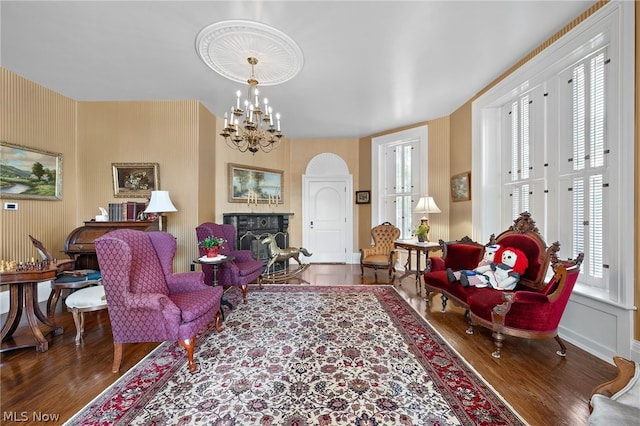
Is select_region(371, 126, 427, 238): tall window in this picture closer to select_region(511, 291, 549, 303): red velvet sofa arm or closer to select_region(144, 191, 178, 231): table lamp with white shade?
select_region(511, 291, 549, 303): red velvet sofa arm

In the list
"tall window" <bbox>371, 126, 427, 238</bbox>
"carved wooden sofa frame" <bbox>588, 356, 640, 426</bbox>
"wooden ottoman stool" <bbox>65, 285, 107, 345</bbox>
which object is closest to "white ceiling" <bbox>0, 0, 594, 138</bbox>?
"tall window" <bbox>371, 126, 427, 238</bbox>

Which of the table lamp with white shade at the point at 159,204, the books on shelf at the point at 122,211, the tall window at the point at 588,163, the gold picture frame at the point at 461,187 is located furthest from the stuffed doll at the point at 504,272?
the books on shelf at the point at 122,211

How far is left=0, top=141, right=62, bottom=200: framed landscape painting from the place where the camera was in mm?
3318

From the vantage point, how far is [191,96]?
13.6ft

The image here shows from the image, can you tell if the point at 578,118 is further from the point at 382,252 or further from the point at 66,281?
the point at 66,281

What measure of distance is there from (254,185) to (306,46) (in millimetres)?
3459

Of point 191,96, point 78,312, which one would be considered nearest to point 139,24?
point 191,96

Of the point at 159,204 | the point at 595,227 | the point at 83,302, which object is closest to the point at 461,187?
the point at 595,227

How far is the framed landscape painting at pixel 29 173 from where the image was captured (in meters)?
3.32

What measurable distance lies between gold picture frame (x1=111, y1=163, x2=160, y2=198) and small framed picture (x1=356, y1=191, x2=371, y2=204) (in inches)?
173

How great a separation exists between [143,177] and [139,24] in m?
2.54

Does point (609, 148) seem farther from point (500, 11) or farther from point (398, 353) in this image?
point (398, 353)

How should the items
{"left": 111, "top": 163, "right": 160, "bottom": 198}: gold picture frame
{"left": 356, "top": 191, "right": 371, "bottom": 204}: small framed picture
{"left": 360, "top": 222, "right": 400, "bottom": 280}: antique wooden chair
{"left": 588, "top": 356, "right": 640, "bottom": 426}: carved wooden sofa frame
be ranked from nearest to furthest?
{"left": 588, "top": 356, "right": 640, "bottom": 426}: carved wooden sofa frame < {"left": 111, "top": 163, "right": 160, "bottom": 198}: gold picture frame < {"left": 360, "top": 222, "right": 400, "bottom": 280}: antique wooden chair < {"left": 356, "top": 191, "right": 371, "bottom": 204}: small framed picture

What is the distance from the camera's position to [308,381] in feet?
6.32
